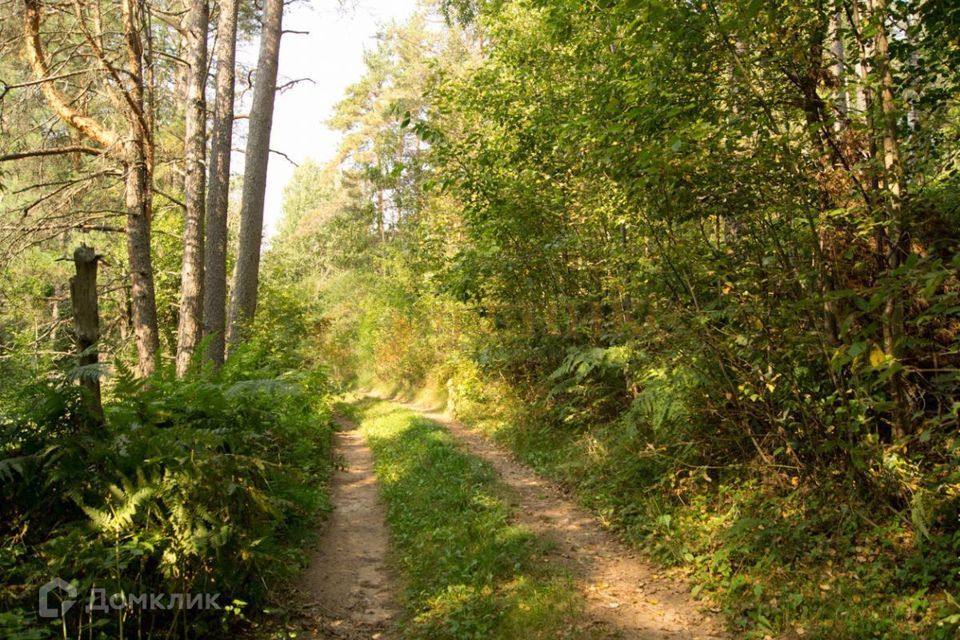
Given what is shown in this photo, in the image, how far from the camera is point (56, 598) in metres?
3.62

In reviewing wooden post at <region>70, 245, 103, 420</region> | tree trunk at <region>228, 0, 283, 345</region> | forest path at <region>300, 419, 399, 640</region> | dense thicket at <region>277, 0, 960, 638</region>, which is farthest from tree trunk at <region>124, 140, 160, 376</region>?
wooden post at <region>70, 245, 103, 420</region>

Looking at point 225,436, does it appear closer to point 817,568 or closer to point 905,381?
point 817,568

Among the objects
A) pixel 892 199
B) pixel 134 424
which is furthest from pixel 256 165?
pixel 892 199

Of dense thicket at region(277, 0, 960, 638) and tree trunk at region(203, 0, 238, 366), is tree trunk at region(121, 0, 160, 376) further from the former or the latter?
dense thicket at region(277, 0, 960, 638)

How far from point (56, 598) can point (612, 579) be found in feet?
13.9

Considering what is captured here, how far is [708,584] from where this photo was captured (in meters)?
5.25

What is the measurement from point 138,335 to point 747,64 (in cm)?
921

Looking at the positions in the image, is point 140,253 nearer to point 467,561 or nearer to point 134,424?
point 134,424

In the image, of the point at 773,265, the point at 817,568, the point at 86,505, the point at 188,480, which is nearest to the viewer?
the point at 86,505

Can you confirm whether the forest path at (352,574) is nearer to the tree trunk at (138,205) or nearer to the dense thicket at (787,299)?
the dense thicket at (787,299)

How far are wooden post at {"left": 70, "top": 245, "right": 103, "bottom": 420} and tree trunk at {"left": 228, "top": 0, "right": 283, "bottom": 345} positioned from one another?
27.5 feet

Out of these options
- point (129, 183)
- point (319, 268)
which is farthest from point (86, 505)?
point (319, 268)

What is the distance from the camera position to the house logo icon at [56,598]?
3549 mm

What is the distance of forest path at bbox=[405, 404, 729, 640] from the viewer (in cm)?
482
